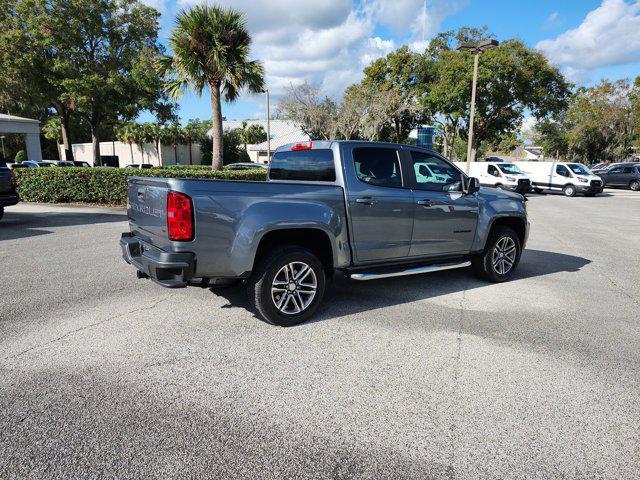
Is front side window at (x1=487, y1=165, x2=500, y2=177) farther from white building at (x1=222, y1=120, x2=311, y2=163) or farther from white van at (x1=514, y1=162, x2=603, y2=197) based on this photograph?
white building at (x1=222, y1=120, x2=311, y2=163)

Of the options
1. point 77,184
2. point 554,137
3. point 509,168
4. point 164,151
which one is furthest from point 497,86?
point 554,137

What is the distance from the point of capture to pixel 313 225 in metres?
4.17

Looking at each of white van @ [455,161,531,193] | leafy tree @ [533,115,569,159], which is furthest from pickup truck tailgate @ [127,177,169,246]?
leafy tree @ [533,115,569,159]

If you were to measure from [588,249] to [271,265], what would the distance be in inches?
300

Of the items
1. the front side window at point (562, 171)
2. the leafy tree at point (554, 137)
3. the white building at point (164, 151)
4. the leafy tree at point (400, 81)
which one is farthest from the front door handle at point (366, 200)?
the leafy tree at point (554, 137)

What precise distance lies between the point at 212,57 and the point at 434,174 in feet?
38.0

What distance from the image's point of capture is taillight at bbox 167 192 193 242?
3.60 metres

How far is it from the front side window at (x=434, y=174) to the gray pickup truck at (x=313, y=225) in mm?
16

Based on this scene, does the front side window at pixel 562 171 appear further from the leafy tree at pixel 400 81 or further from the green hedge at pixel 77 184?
the green hedge at pixel 77 184

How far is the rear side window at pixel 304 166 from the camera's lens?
4668mm

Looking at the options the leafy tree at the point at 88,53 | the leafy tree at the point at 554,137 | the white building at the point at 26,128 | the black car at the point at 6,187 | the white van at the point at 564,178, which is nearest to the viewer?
the black car at the point at 6,187

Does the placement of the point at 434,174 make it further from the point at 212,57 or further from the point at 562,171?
the point at 562,171

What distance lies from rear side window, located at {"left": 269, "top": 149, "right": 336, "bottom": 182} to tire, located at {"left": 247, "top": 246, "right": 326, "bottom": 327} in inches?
38.8

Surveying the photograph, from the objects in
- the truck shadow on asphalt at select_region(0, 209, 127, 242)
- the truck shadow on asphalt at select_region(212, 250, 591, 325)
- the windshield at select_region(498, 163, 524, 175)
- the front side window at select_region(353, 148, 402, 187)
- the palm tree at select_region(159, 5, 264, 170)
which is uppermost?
the palm tree at select_region(159, 5, 264, 170)
